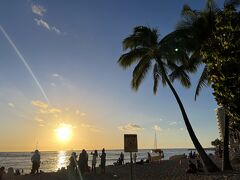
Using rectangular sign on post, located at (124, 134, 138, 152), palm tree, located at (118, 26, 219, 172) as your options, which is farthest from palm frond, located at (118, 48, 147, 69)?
rectangular sign on post, located at (124, 134, 138, 152)

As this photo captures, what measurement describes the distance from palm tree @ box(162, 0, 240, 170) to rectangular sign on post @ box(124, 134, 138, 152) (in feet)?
27.0

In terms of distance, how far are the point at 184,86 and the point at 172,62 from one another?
213 centimetres

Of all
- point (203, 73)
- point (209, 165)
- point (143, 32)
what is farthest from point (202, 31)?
point (209, 165)

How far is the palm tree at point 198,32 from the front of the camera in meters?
18.9

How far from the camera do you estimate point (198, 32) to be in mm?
19422

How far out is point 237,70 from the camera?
40.9 ft

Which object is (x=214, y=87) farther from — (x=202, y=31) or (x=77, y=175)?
(x=77, y=175)

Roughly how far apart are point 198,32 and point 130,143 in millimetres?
10268

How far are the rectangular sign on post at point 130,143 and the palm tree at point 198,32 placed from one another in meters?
8.24

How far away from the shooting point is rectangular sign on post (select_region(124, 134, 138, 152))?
41.3 feet

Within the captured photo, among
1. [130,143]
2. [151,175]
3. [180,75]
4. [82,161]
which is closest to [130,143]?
[130,143]

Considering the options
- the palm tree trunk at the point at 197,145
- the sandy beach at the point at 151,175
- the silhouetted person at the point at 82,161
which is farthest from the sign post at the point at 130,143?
the silhouetted person at the point at 82,161

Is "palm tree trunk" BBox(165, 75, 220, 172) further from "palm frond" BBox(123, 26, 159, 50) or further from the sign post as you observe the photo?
the sign post

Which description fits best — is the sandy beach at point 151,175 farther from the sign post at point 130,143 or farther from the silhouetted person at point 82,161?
the sign post at point 130,143
